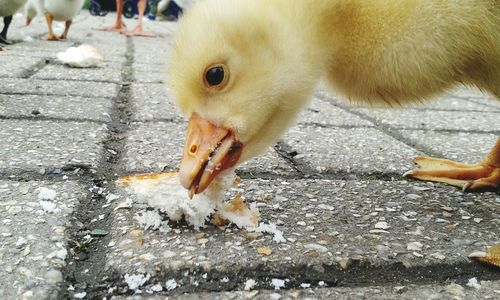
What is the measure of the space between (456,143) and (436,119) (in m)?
0.49

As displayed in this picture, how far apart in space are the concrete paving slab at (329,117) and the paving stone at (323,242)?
0.98 metres

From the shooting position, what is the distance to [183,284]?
105 cm

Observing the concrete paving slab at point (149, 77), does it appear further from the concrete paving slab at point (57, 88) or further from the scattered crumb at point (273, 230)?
the scattered crumb at point (273, 230)

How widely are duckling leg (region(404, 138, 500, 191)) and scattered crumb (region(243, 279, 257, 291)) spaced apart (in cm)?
93

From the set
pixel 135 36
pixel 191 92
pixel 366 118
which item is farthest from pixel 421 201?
pixel 135 36

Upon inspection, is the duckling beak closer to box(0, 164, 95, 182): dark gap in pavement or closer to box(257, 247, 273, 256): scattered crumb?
box(257, 247, 273, 256): scattered crumb

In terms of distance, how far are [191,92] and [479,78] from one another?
81 cm

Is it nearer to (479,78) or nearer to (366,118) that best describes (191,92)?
(479,78)

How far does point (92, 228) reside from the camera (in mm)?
1262

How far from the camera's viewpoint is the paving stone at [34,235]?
994 millimetres

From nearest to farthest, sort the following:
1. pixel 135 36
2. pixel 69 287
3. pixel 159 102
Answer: pixel 69 287
pixel 159 102
pixel 135 36

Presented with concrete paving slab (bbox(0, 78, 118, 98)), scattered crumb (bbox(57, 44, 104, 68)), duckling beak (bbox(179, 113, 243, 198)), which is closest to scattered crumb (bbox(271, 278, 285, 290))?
duckling beak (bbox(179, 113, 243, 198))

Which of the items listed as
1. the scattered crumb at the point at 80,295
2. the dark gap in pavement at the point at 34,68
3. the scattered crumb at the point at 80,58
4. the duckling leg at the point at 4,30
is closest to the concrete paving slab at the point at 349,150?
the scattered crumb at the point at 80,295

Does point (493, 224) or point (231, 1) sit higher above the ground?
point (231, 1)
